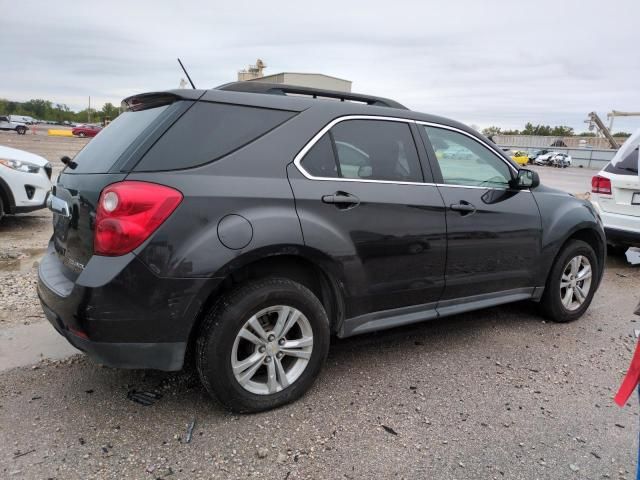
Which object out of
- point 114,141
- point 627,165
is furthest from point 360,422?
point 627,165

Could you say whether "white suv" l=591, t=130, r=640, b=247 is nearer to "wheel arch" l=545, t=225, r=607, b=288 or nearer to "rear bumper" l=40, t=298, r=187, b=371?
"wheel arch" l=545, t=225, r=607, b=288

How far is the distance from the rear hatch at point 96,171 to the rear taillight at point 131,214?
0.09 meters

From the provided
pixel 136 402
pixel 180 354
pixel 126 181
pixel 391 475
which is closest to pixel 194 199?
pixel 126 181

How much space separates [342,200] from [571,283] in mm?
2629

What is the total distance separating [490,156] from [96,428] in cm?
329

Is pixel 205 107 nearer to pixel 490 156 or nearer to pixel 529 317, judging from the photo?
pixel 490 156

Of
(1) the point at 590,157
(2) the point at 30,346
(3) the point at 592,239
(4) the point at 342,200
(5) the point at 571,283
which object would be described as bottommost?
(2) the point at 30,346

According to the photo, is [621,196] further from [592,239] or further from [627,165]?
[592,239]

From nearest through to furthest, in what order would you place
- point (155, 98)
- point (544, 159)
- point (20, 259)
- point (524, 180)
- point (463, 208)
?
1. point (155, 98)
2. point (463, 208)
3. point (524, 180)
4. point (20, 259)
5. point (544, 159)

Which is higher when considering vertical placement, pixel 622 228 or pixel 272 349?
pixel 622 228

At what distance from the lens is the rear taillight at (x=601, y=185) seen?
6754 millimetres

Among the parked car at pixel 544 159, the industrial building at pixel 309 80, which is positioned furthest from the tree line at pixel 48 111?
the industrial building at pixel 309 80

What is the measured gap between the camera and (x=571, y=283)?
14.8 ft

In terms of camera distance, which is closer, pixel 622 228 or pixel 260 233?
pixel 260 233
